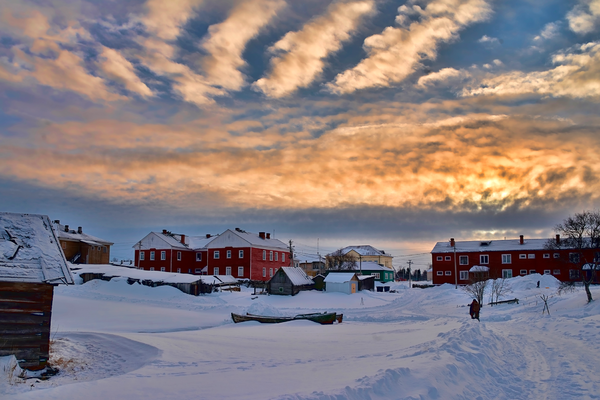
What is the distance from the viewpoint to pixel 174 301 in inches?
1673

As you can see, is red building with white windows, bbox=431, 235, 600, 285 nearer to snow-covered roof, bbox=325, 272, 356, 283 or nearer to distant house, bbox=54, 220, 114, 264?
snow-covered roof, bbox=325, 272, 356, 283

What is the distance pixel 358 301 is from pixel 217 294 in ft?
51.7

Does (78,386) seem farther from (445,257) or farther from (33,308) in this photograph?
(445,257)

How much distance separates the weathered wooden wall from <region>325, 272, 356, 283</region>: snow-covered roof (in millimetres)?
42677

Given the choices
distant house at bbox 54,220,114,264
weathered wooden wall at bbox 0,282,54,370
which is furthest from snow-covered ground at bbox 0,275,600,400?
distant house at bbox 54,220,114,264

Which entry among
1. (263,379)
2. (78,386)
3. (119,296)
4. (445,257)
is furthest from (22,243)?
(445,257)

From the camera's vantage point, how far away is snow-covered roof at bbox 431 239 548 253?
7775 cm

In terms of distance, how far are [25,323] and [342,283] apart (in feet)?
141

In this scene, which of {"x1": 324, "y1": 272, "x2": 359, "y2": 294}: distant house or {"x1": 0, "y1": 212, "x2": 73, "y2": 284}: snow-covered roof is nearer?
{"x1": 0, "y1": 212, "x2": 73, "y2": 284}: snow-covered roof

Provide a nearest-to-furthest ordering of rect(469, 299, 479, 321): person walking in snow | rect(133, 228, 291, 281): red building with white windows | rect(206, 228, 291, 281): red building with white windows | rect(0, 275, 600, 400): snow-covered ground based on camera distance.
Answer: rect(0, 275, 600, 400): snow-covered ground < rect(469, 299, 479, 321): person walking in snow < rect(206, 228, 291, 281): red building with white windows < rect(133, 228, 291, 281): red building with white windows

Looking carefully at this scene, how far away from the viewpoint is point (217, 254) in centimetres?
7556

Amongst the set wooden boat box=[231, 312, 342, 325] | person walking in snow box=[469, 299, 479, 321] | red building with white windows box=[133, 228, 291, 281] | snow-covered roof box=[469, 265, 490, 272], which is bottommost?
wooden boat box=[231, 312, 342, 325]

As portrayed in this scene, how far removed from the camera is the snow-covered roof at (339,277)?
5517 cm

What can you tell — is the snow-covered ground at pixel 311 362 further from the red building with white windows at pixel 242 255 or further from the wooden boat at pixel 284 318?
the red building with white windows at pixel 242 255
